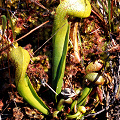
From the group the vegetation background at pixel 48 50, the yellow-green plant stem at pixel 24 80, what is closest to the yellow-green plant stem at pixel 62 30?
the vegetation background at pixel 48 50

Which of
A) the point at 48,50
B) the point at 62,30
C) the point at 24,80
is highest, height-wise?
the point at 62,30

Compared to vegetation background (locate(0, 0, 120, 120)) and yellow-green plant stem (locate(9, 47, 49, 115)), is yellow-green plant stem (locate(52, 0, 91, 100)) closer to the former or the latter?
vegetation background (locate(0, 0, 120, 120))

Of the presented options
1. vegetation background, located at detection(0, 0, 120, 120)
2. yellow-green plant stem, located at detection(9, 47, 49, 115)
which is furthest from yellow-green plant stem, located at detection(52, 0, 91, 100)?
yellow-green plant stem, located at detection(9, 47, 49, 115)

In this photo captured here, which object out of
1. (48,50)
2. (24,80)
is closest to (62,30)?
(48,50)

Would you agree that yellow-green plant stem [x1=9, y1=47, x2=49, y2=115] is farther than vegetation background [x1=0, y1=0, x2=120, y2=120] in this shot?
No

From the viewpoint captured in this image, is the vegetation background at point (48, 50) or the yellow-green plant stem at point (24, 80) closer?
the yellow-green plant stem at point (24, 80)

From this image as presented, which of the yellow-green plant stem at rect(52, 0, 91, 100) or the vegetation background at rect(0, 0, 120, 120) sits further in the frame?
the vegetation background at rect(0, 0, 120, 120)

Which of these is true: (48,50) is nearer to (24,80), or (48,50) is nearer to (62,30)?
(62,30)

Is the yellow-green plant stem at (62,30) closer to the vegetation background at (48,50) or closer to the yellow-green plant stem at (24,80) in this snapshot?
the vegetation background at (48,50)

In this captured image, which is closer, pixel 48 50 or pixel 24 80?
pixel 24 80
